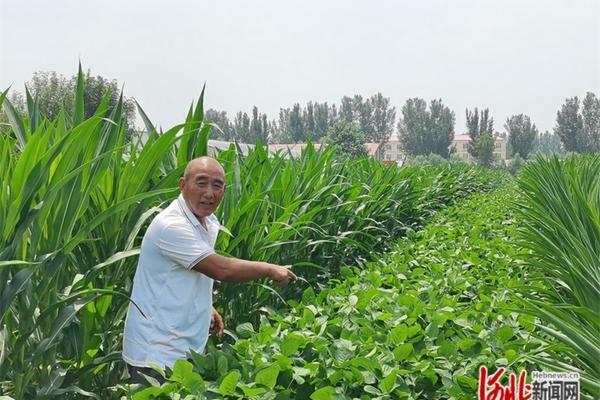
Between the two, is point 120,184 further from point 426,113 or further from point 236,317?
point 426,113

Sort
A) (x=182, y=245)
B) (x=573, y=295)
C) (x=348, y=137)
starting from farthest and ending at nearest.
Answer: (x=348, y=137) < (x=573, y=295) < (x=182, y=245)

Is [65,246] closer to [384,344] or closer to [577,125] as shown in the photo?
[384,344]

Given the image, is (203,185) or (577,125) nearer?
(203,185)

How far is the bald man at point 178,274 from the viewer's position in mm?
2195

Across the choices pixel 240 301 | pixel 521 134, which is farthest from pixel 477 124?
pixel 240 301

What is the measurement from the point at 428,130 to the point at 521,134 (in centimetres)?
1304

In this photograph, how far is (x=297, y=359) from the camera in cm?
186

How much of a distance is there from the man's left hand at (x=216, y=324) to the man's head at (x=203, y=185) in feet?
1.94

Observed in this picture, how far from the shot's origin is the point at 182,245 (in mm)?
2182

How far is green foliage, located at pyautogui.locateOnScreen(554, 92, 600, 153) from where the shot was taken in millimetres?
78125

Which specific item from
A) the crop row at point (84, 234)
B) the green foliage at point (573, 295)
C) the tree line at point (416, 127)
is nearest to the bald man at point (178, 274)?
the crop row at point (84, 234)

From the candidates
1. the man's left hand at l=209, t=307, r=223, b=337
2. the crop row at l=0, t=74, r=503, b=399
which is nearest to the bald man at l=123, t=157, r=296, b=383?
the crop row at l=0, t=74, r=503, b=399

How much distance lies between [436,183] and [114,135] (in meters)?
7.42

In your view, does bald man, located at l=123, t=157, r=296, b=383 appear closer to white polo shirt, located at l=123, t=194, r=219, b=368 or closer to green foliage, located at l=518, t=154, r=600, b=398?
white polo shirt, located at l=123, t=194, r=219, b=368
